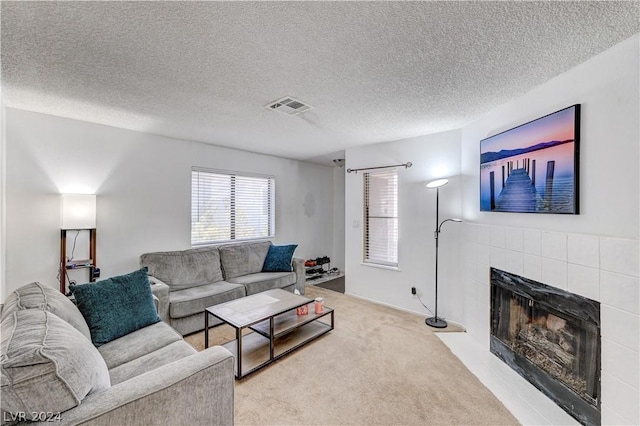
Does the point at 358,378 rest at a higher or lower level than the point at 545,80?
lower

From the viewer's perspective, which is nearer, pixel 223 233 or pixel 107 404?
pixel 107 404

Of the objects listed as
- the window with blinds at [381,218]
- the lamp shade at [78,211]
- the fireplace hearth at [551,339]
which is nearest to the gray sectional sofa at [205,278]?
the lamp shade at [78,211]

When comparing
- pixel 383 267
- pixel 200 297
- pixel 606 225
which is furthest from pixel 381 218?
pixel 200 297

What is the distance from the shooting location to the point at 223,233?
14.4 ft

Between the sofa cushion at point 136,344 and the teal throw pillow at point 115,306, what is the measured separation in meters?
0.06

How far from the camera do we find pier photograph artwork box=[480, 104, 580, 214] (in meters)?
1.88

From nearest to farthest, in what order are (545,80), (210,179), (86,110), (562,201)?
(562,201) < (545,80) < (86,110) < (210,179)

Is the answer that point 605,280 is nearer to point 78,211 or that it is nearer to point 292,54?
point 292,54

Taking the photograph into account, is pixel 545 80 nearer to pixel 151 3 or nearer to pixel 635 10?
pixel 635 10

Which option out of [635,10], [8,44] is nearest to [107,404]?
[8,44]

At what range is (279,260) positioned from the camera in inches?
168

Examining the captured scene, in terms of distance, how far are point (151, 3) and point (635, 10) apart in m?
2.44

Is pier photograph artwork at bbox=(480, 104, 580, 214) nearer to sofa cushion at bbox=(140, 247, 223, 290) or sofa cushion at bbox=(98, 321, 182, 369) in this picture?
sofa cushion at bbox=(98, 321, 182, 369)

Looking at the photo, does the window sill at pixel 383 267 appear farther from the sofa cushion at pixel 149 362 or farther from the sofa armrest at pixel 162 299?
the sofa cushion at pixel 149 362
